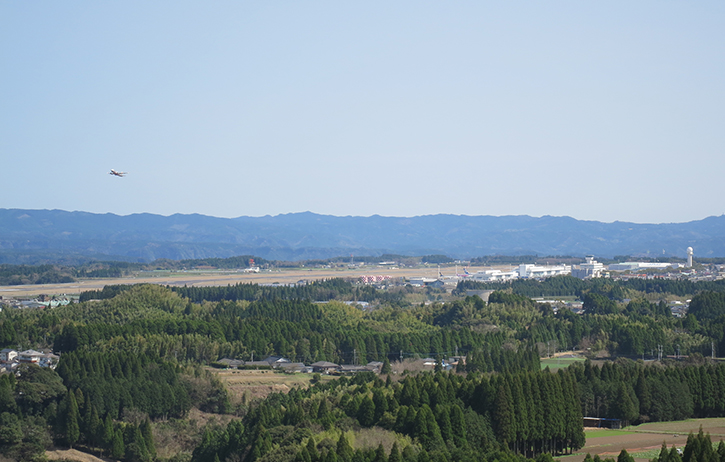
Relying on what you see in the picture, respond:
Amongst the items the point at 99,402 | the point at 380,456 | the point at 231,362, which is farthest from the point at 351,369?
Result: the point at 380,456

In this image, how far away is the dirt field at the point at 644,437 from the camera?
3825cm

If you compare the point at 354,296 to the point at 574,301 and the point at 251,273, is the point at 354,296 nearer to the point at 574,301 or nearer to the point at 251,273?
the point at 574,301

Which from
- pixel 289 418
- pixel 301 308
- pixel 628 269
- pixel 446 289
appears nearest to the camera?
pixel 289 418

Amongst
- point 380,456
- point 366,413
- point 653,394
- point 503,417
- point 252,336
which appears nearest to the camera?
point 380,456

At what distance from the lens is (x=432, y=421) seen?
3928cm

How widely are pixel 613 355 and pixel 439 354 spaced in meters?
13.6

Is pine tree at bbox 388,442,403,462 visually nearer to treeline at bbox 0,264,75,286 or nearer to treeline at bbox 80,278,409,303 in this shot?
treeline at bbox 80,278,409,303

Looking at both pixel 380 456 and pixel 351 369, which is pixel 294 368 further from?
pixel 380 456

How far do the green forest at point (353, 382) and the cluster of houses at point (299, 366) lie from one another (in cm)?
151

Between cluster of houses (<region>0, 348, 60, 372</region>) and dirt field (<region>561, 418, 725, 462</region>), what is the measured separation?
35.6 m

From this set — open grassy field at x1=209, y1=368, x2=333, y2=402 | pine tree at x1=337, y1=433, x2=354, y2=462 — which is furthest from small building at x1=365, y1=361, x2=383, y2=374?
pine tree at x1=337, y1=433, x2=354, y2=462

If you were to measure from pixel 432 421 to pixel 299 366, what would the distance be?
85.3 feet

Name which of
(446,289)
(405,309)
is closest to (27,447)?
(405,309)

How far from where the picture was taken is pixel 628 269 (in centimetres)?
16988
